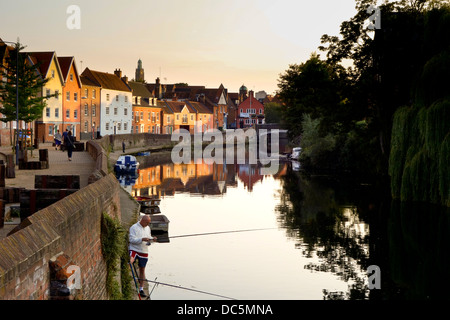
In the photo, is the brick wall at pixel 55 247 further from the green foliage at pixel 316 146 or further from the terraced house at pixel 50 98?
the terraced house at pixel 50 98

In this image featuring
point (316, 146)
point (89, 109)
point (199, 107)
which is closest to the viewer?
point (316, 146)

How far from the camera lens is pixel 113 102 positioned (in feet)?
259

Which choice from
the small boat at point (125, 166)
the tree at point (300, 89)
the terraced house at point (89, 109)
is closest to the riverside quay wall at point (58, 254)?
the small boat at point (125, 166)

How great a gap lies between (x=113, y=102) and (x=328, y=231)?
57429mm

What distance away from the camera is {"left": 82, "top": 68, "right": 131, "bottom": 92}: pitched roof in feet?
247

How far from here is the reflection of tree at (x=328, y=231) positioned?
18773mm

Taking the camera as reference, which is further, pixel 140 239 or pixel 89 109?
pixel 89 109

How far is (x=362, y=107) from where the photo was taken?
4088cm

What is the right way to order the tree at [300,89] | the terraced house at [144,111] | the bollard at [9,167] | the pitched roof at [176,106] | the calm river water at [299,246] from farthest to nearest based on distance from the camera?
the pitched roof at [176,106] < the terraced house at [144,111] < the tree at [300,89] < the bollard at [9,167] < the calm river water at [299,246]

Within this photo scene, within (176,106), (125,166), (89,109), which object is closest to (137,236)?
(125,166)

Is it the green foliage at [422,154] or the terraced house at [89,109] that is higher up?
the terraced house at [89,109]

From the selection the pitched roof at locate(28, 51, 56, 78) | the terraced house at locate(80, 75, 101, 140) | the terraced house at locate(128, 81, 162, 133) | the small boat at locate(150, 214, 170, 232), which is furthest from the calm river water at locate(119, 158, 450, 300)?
the terraced house at locate(128, 81, 162, 133)

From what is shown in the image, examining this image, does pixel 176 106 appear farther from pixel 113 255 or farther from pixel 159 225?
pixel 113 255

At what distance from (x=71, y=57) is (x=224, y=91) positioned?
222 ft
